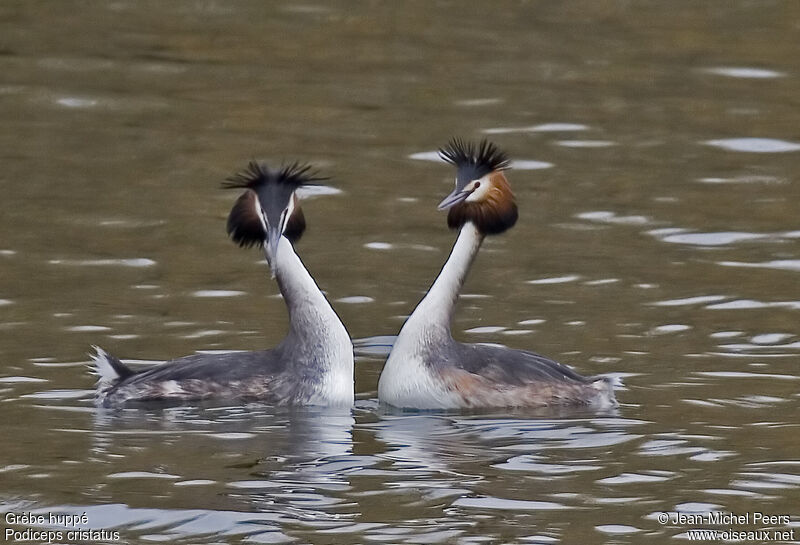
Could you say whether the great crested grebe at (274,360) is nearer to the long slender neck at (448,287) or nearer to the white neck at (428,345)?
the white neck at (428,345)

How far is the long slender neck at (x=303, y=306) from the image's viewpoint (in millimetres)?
10203

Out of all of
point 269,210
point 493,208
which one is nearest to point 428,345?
point 493,208

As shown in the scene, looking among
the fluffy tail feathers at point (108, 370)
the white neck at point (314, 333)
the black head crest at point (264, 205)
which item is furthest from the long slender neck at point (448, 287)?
the fluffy tail feathers at point (108, 370)

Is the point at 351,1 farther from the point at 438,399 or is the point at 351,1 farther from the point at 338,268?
the point at 438,399

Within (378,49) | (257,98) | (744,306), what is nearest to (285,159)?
(257,98)

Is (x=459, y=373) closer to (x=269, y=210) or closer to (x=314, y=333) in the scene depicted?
(x=314, y=333)

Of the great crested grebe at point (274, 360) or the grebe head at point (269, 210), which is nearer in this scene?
the great crested grebe at point (274, 360)

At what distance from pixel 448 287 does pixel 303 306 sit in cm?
79

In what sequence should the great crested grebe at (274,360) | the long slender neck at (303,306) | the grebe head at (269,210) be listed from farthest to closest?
1. the grebe head at (269,210)
2. the long slender neck at (303,306)
3. the great crested grebe at (274,360)

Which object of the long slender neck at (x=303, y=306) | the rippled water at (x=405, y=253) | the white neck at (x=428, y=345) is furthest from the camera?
the long slender neck at (x=303, y=306)

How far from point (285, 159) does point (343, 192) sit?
0.87 m

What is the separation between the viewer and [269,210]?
407 inches

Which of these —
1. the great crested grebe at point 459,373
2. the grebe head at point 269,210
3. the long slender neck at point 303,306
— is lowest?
the great crested grebe at point 459,373

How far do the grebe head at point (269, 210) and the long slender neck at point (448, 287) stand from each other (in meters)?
0.82
